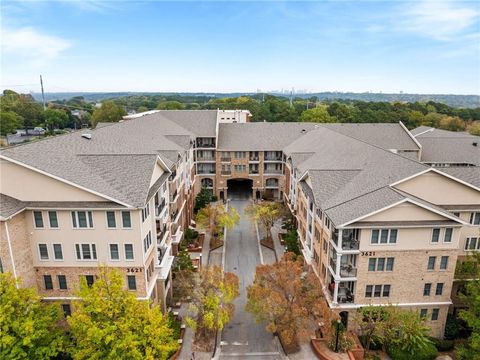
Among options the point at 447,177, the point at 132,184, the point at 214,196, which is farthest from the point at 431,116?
the point at 132,184

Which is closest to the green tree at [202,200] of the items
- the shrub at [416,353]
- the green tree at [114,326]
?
the green tree at [114,326]

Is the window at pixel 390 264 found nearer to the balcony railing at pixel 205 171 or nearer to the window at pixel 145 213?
the window at pixel 145 213

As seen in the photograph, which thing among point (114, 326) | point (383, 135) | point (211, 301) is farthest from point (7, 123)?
point (114, 326)

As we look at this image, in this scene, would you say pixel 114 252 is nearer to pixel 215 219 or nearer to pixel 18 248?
pixel 18 248

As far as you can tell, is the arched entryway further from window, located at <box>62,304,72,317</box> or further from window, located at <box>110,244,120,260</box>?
window, located at <box>62,304,72,317</box>

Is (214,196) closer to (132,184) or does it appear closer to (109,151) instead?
(109,151)

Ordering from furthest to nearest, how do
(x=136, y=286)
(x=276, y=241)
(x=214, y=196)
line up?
(x=214, y=196)
(x=276, y=241)
(x=136, y=286)
